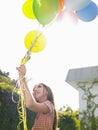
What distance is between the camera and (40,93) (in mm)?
4055

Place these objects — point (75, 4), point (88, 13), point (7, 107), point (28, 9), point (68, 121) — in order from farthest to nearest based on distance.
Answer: point (68, 121) → point (7, 107) → point (88, 13) → point (28, 9) → point (75, 4)

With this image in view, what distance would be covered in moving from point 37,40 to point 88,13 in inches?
30.9

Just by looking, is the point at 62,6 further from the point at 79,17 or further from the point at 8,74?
the point at 8,74

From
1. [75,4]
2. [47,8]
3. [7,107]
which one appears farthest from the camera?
[7,107]

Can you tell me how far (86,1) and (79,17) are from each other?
0.51 meters

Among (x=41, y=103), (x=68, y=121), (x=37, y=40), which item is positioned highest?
(x=68, y=121)

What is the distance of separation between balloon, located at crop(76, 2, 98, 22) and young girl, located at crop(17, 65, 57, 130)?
4.05 feet

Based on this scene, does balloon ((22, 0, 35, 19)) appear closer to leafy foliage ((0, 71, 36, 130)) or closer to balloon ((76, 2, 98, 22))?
balloon ((76, 2, 98, 22))

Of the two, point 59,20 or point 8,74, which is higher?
point 8,74

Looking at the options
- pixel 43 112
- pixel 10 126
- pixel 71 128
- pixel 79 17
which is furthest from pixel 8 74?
pixel 43 112

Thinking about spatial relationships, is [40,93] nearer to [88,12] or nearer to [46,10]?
[46,10]

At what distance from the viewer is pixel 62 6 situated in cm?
445

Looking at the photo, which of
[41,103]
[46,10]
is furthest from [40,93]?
[46,10]

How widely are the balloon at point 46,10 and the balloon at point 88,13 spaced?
641 mm
